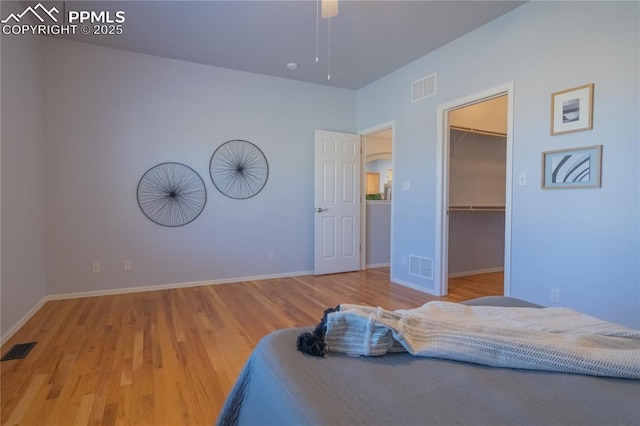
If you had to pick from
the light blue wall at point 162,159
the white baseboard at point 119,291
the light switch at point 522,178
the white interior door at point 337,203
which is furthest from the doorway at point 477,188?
the white baseboard at point 119,291

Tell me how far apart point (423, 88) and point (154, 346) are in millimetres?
3784

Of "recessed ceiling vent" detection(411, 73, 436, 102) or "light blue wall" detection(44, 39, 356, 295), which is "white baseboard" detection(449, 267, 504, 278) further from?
"recessed ceiling vent" detection(411, 73, 436, 102)

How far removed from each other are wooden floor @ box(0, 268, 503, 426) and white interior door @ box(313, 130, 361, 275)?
670 millimetres

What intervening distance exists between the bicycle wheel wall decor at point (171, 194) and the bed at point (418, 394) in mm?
3333

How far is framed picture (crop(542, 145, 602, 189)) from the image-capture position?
7.63 feet

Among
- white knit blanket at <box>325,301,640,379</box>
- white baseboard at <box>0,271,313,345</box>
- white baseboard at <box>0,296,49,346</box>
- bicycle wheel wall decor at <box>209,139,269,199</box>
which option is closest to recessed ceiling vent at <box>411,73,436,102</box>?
bicycle wheel wall decor at <box>209,139,269,199</box>

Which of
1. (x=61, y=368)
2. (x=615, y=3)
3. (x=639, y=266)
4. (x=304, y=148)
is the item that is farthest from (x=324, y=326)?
(x=304, y=148)

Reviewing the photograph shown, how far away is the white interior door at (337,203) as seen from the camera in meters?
4.62

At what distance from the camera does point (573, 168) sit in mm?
2463

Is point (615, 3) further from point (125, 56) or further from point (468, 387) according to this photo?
point (125, 56)

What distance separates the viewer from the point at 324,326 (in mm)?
1083

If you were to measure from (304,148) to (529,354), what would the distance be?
4.09m

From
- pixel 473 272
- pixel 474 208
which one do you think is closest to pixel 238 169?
pixel 474 208

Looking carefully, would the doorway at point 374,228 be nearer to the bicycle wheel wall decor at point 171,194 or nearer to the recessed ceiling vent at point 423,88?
the recessed ceiling vent at point 423,88
